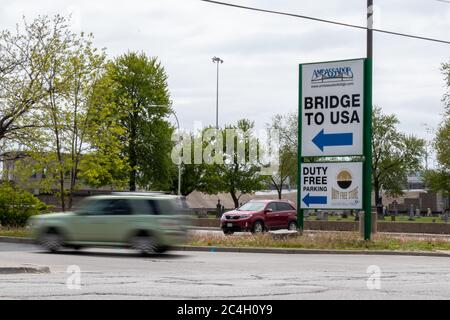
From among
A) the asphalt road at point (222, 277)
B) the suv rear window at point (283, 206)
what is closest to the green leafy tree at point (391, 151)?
the suv rear window at point (283, 206)

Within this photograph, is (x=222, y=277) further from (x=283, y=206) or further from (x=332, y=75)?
(x=283, y=206)

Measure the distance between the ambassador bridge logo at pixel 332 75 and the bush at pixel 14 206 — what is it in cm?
1367

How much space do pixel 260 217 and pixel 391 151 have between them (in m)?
49.1

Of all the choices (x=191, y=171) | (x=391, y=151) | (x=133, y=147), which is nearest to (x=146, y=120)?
(x=133, y=147)

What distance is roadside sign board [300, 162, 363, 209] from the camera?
2708cm

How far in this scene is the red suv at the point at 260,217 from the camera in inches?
1388

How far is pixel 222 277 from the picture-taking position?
46.9ft

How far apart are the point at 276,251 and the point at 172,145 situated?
44413 millimetres

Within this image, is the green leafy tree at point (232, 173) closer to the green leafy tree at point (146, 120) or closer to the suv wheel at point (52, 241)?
the green leafy tree at point (146, 120)

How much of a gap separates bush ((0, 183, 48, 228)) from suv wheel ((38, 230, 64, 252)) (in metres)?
12.3

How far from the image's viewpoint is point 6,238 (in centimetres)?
2853

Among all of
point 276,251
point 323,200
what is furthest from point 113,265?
point 323,200

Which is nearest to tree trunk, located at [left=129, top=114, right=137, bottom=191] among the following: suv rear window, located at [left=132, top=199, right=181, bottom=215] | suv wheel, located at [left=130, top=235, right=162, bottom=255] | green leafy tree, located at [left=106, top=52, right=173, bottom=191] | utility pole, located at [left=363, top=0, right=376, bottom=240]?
green leafy tree, located at [left=106, top=52, right=173, bottom=191]
